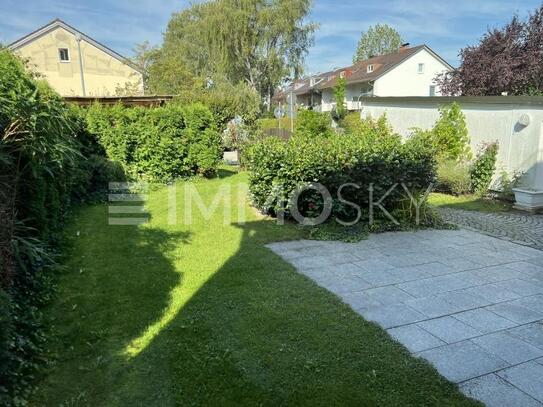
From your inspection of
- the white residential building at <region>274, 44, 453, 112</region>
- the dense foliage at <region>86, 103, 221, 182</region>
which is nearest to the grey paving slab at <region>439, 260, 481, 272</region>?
the dense foliage at <region>86, 103, 221, 182</region>

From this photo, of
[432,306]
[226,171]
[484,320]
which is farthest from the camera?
[226,171]

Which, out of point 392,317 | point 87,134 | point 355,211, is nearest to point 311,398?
point 392,317

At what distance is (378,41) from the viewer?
180 ft

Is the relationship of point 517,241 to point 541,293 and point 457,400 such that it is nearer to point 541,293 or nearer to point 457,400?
point 541,293

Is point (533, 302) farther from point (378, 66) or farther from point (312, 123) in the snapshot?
point (378, 66)

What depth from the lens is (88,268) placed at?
4.96 metres

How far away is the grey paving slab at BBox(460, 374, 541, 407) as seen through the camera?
2623mm

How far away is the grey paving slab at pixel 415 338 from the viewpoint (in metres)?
3.31

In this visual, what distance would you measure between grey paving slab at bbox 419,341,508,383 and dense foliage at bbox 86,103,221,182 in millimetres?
8825

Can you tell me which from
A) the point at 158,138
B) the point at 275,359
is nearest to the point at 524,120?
the point at 275,359

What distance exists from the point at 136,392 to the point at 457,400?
2178 millimetres

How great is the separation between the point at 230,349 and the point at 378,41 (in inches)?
2315

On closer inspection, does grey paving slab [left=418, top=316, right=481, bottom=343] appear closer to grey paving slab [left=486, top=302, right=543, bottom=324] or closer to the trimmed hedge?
grey paving slab [left=486, top=302, right=543, bottom=324]

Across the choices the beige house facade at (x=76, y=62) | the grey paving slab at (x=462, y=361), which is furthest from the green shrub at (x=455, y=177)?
the beige house facade at (x=76, y=62)
